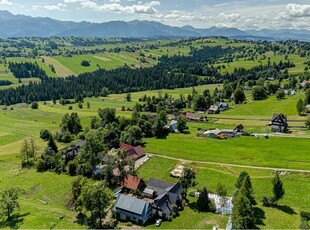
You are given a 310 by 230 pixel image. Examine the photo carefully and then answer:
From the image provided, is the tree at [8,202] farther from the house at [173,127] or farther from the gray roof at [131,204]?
the house at [173,127]

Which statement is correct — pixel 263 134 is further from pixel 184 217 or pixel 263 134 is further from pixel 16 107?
pixel 16 107

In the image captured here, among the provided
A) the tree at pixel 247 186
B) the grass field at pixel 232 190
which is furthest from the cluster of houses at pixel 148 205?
the tree at pixel 247 186

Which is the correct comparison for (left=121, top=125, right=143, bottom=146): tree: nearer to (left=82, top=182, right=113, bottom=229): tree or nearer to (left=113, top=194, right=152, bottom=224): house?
(left=113, top=194, right=152, bottom=224): house

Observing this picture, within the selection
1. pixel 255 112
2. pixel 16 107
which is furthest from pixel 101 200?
pixel 16 107

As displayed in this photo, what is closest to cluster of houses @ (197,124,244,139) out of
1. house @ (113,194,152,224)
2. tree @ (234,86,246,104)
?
house @ (113,194,152,224)

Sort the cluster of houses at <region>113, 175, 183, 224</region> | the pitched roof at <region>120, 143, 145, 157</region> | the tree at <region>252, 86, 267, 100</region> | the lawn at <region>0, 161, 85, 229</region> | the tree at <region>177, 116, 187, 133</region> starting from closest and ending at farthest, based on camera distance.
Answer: the cluster of houses at <region>113, 175, 183, 224</region> → the lawn at <region>0, 161, 85, 229</region> → the pitched roof at <region>120, 143, 145, 157</region> → the tree at <region>177, 116, 187, 133</region> → the tree at <region>252, 86, 267, 100</region>

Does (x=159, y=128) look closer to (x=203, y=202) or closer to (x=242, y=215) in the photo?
→ (x=203, y=202)

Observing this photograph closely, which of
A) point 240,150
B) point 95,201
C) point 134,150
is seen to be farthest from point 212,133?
point 95,201
